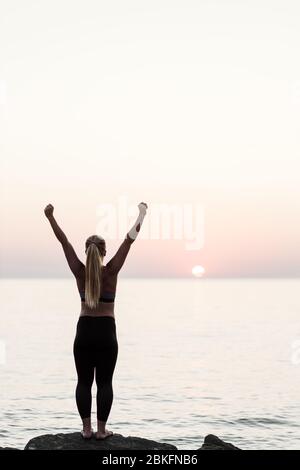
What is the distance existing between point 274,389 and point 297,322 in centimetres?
7872

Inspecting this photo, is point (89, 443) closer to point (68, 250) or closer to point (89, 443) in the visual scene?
point (89, 443)

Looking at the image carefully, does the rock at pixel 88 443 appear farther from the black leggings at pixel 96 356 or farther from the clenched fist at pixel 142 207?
the clenched fist at pixel 142 207

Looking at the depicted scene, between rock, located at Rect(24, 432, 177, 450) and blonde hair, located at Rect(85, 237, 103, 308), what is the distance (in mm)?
2164

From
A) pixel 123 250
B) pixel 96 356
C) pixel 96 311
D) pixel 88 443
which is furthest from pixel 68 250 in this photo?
pixel 88 443

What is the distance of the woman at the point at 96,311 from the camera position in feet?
33.8

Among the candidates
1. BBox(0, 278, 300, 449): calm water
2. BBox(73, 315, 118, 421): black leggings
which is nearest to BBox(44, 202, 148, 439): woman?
BBox(73, 315, 118, 421): black leggings

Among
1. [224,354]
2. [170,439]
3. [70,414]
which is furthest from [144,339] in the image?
[170,439]

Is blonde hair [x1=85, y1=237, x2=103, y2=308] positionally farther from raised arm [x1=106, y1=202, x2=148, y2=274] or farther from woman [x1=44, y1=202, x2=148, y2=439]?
raised arm [x1=106, y1=202, x2=148, y2=274]

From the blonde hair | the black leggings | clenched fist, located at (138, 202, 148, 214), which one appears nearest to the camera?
the blonde hair

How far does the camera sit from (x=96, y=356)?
10.5 metres

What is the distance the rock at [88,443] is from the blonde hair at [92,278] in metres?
2.16

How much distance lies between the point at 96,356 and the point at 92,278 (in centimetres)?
120

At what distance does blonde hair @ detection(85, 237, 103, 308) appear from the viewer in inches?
404
